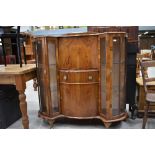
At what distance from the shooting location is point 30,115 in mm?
2650

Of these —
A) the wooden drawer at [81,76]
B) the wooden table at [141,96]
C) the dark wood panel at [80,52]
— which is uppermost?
the dark wood panel at [80,52]

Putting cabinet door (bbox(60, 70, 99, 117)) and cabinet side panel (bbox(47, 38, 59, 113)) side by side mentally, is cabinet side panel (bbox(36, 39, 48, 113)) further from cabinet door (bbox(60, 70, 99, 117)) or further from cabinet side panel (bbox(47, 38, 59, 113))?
cabinet door (bbox(60, 70, 99, 117))

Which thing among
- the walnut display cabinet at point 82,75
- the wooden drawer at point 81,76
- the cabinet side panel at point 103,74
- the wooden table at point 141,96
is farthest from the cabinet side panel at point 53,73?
the wooden table at point 141,96

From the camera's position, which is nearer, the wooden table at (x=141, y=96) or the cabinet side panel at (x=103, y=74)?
the cabinet side panel at (x=103, y=74)

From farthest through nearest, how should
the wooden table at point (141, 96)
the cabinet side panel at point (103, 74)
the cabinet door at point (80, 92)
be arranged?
1. the wooden table at point (141, 96)
2. the cabinet door at point (80, 92)
3. the cabinet side panel at point (103, 74)

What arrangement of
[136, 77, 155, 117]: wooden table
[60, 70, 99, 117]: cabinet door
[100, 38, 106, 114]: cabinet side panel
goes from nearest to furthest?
[100, 38, 106, 114]: cabinet side panel
[60, 70, 99, 117]: cabinet door
[136, 77, 155, 117]: wooden table

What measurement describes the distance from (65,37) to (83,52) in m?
0.25

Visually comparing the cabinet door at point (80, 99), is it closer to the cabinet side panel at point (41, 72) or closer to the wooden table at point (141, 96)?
the cabinet side panel at point (41, 72)

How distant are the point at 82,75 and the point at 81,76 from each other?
0.6 inches

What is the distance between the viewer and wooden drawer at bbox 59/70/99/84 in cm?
204

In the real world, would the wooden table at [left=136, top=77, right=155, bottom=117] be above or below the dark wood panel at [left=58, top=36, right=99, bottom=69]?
below

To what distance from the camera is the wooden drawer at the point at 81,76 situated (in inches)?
80.1

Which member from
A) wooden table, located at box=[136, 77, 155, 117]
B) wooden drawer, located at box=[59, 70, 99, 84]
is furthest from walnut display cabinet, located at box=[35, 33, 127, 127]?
wooden table, located at box=[136, 77, 155, 117]

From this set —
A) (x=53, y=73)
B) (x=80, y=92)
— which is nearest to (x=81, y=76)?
(x=80, y=92)
